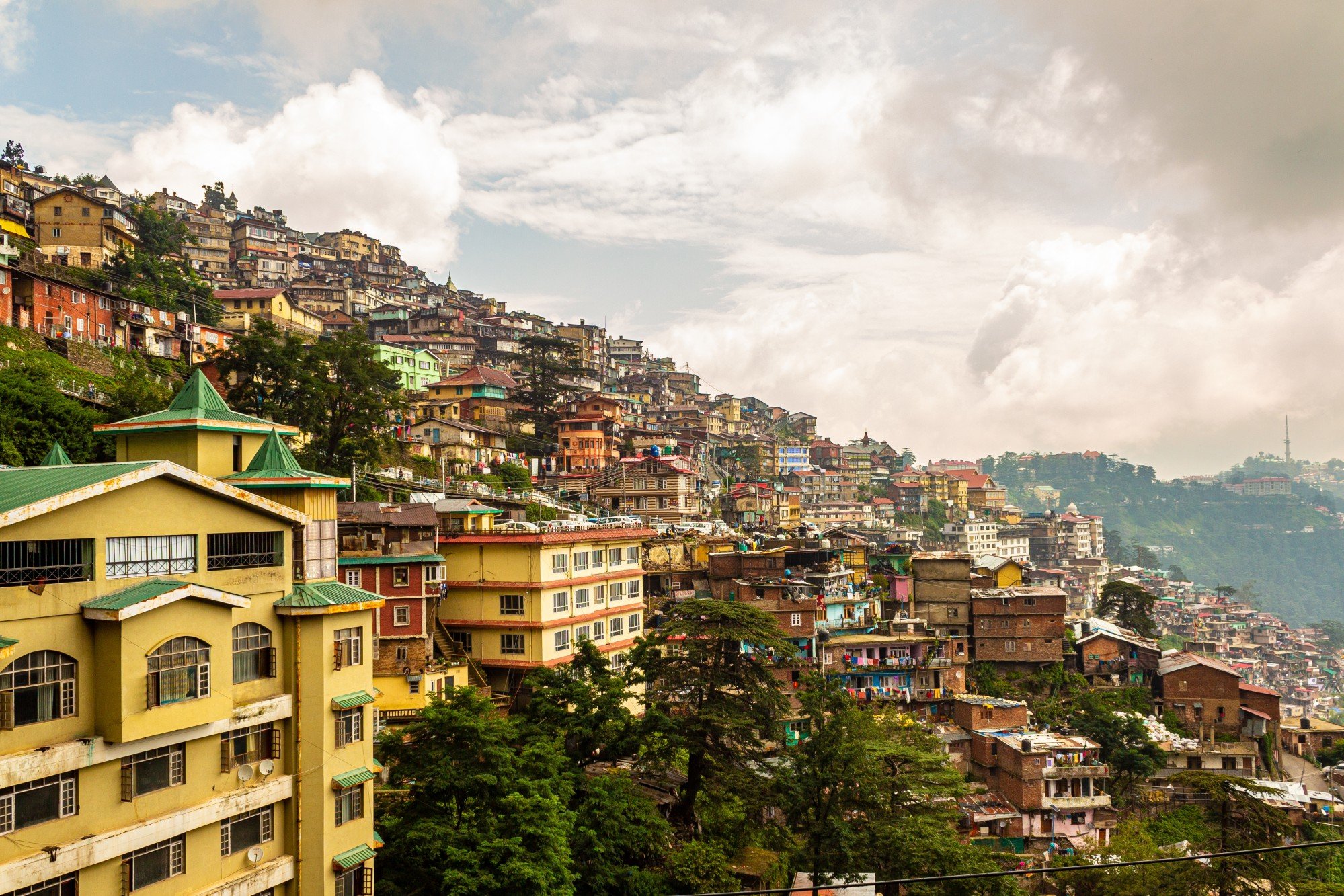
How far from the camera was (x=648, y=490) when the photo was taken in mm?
61406

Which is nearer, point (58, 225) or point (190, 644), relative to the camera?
point (190, 644)

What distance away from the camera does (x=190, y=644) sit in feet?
51.4

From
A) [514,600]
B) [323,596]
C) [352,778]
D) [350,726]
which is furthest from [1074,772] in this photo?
[323,596]

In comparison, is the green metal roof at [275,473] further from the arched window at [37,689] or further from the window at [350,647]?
the arched window at [37,689]

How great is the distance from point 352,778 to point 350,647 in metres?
2.67

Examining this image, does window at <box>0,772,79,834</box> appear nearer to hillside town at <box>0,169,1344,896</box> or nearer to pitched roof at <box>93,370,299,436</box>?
hillside town at <box>0,169,1344,896</box>

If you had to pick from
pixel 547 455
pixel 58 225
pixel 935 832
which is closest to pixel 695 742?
pixel 935 832

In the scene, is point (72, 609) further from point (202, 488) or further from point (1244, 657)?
point (1244, 657)

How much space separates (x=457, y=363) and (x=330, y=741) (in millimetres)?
73387

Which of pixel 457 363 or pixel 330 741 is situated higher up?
pixel 457 363

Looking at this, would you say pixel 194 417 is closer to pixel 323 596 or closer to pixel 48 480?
pixel 48 480

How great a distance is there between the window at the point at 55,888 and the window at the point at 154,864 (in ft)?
2.55

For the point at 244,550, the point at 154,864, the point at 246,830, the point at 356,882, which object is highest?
the point at 244,550

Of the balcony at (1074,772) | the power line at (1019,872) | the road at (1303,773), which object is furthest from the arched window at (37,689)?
the road at (1303,773)
